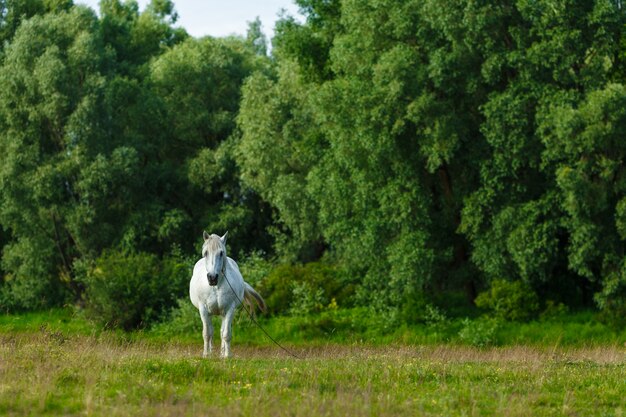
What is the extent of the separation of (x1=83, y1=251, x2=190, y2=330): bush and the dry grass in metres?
21.6

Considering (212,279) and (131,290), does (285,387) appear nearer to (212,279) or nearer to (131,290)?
(212,279)

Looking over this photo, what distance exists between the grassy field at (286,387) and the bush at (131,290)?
2168 centimetres

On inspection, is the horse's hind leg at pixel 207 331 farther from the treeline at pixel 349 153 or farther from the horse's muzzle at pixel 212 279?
the treeline at pixel 349 153

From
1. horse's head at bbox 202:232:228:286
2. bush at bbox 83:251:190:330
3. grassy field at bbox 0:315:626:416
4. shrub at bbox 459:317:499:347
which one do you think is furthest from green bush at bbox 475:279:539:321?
horse's head at bbox 202:232:228:286

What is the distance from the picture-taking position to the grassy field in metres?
12.7

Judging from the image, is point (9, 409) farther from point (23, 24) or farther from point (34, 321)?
point (23, 24)

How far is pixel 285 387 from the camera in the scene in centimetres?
1419

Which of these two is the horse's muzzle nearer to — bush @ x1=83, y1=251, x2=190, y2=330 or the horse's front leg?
the horse's front leg

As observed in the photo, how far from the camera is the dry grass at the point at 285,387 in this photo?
1271 centimetres

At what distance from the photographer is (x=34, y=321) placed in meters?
42.4

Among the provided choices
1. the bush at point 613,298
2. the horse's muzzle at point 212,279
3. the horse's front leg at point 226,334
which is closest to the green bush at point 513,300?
the bush at point 613,298

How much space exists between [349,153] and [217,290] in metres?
18.8

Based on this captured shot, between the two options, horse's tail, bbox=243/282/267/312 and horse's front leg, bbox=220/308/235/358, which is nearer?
horse's front leg, bbox=220/308/235/358

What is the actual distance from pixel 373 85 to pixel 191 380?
77.5 feet
